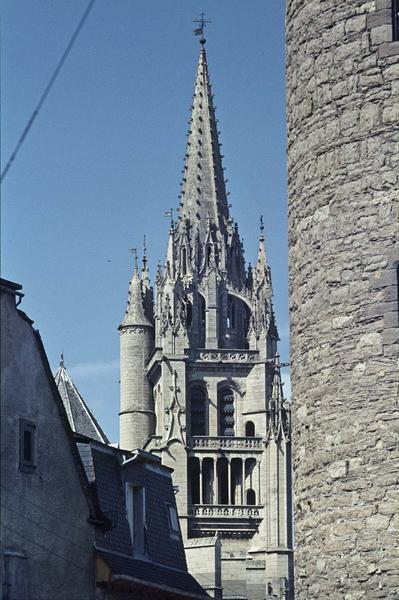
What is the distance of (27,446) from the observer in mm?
21000

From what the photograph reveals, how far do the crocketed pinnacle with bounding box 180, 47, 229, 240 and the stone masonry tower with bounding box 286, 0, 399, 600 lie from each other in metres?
109

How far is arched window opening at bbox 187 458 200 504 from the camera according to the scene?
120562 mm

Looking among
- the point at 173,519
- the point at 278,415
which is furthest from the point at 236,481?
the point at 173,519

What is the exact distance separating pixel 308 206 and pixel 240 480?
10305cm

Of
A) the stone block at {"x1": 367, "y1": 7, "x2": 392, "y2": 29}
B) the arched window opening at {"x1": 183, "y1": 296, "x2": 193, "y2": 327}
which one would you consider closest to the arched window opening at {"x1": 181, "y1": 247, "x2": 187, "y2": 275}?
the arched window opening at {"x1": 183, "y1": 296, "x2": 193, "y2": 327}

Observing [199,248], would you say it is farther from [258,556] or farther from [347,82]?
[347,82]

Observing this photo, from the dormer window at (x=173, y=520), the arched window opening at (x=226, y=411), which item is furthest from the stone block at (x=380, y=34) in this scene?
the arched window opening at (x=226, y=411)

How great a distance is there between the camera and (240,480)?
12119cm

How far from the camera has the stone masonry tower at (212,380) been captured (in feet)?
389

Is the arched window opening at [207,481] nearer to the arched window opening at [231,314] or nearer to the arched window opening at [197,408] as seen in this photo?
the arched window opening at [197,408]

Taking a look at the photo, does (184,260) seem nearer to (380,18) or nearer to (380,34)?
(380,18)

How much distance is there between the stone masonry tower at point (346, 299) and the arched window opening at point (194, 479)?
10181 cm

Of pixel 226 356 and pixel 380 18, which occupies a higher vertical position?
pixel 226 356

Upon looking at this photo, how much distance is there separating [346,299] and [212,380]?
106269 millimetres
